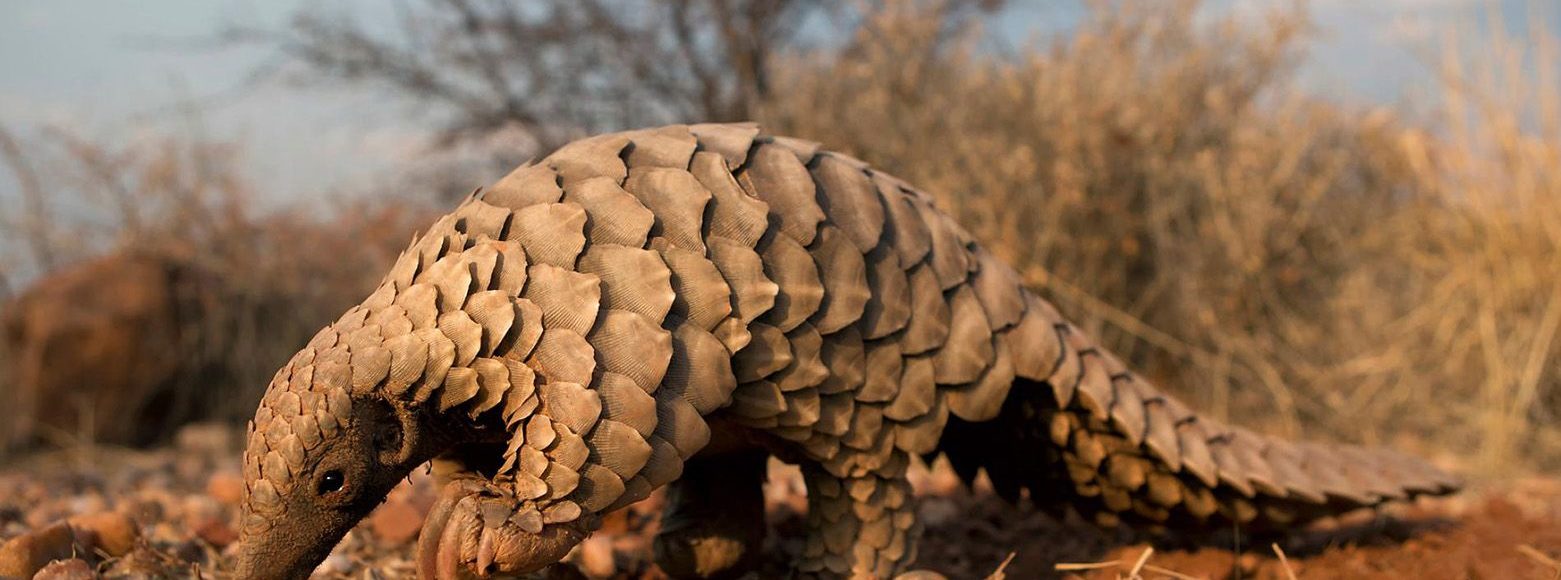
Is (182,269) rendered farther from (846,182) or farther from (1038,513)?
(846,182)

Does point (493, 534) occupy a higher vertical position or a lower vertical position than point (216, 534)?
higher

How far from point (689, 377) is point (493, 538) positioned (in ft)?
1.32

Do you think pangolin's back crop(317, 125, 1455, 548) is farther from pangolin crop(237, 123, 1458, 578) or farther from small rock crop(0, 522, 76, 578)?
small rock crop(0, 522, 76, 578)

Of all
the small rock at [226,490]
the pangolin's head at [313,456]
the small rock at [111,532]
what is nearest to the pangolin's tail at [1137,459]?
the pangolin's head at [313,456]

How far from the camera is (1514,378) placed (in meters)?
4.93

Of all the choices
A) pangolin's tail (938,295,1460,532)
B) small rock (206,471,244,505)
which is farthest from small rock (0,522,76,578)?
pangolin's tail (938,295,1460,532)

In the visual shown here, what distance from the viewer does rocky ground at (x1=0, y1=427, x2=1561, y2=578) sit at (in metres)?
2.42

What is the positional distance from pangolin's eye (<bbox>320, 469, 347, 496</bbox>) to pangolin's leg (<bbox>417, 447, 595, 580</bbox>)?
0.15 meters

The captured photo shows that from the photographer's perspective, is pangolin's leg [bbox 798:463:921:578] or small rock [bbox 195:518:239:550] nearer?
pangolin's leg [bbox 798:463:921:578]

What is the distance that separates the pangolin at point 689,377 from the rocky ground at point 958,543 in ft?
1.06

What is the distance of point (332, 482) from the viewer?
5.81 ft

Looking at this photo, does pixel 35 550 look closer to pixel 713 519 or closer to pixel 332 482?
pixel 332 482

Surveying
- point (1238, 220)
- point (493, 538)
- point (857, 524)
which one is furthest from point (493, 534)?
point (1238, 220)

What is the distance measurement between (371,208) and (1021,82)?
537 cm
